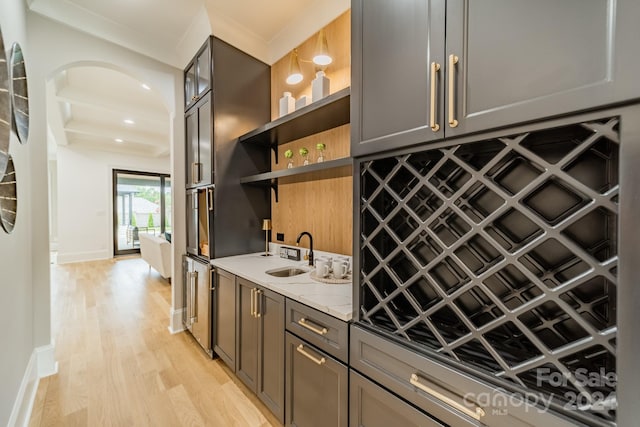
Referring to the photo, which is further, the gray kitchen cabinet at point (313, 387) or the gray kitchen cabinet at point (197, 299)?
the gray kitchen cabinet at point (197, 299)

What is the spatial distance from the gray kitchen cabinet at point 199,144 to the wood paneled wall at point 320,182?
645 millimetres

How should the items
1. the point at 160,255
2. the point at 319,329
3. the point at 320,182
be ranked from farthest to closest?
the point at 160,255 → the point at 320,182 → the point at 319,329

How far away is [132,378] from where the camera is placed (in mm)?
2027

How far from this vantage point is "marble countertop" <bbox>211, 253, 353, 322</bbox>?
1.25 meters

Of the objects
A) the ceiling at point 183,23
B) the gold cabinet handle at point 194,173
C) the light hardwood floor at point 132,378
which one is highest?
the ceiling at point 183,23

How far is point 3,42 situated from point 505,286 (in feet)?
8.65

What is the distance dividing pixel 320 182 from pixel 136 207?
7295 mm

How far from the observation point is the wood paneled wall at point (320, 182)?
1980 mm

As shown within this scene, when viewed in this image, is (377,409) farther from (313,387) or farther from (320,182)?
(320,182)

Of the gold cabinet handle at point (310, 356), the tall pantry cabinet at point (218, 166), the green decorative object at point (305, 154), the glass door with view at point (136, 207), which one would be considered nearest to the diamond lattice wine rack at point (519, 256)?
the gold cabinet handle at point (310, 356)

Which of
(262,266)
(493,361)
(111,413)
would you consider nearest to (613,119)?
(493,361)

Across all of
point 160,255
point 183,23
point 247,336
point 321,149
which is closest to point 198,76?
point 183,23

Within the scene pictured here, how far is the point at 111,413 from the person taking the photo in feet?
5.51

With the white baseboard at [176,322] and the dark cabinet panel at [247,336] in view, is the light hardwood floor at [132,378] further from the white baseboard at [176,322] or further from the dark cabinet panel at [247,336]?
the dark cabinet panel at [247,336]
